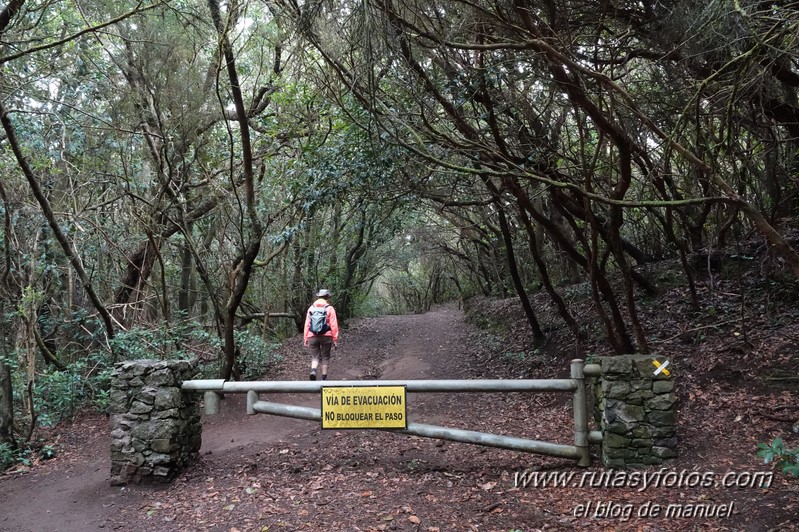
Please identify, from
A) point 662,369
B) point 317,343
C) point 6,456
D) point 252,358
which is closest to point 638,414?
point 662,369

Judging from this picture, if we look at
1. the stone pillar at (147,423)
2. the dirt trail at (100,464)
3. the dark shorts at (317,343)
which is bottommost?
the dirt trail at (100,464)

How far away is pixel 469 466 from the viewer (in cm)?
539

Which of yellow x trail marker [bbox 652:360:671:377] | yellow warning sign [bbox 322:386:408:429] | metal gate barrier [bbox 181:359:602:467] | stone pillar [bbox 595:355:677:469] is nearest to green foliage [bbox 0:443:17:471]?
metal gate barrier [bbox 181:359:602:467]

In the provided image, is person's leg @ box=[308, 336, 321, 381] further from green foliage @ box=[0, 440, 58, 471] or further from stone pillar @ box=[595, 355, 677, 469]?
stone pillar @ box=[595, 355, 677, 469]

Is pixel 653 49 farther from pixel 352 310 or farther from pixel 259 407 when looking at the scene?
pixel 352 310

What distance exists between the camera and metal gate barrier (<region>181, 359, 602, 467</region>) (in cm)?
496

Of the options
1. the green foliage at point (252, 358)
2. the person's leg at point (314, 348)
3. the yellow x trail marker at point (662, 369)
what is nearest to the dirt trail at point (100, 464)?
the green foliage at point (252, 358)

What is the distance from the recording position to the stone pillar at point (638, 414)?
4.68m

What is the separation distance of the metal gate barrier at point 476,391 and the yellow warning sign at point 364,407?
6 cm

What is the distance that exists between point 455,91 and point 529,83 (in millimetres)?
1301

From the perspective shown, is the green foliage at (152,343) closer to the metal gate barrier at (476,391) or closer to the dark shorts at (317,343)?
the dark shorts at (317,343)

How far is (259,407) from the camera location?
5.81m

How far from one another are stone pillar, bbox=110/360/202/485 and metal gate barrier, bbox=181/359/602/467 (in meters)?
0.26

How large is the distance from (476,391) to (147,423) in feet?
11.9
